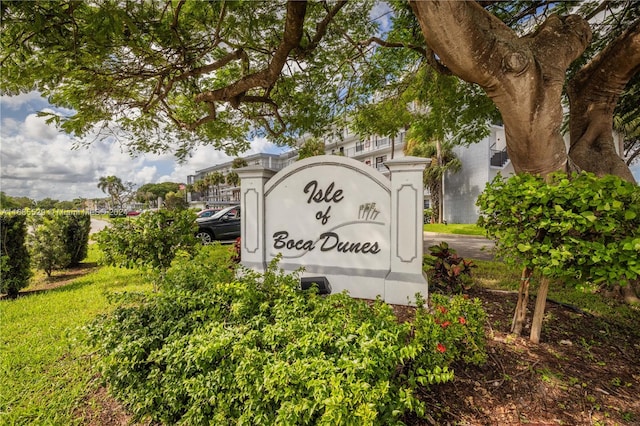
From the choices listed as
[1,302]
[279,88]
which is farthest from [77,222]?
[279,88]

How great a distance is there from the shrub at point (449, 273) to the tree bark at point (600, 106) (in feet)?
6.84

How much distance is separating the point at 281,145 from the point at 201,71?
15.4ft

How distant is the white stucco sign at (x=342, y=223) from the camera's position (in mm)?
3953

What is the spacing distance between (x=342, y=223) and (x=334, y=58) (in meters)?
3.99

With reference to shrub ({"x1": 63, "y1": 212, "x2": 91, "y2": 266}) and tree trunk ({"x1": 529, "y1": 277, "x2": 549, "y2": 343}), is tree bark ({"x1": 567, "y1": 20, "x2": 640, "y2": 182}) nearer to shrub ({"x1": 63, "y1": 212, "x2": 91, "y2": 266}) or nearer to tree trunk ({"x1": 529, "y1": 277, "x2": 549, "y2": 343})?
tree trunk ({"x1": 529, "y1": 277, "x2": 549, "y2": 343})

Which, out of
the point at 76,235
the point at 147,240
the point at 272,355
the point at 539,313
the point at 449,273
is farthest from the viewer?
the point at 76,235

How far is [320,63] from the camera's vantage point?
6.05 m

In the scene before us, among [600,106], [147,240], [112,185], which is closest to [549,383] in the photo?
[600,106]

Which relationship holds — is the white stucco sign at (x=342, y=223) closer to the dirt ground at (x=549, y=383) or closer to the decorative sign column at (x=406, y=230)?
the decorative sign column at (x=406, y=230)

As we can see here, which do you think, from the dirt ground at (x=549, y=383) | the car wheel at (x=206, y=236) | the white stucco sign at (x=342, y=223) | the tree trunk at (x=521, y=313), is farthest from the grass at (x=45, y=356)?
the car wheel at (x=206, y=236)

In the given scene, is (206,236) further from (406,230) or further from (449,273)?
(449,273)

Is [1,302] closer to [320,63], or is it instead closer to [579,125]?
[320,63]

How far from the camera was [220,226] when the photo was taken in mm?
10711

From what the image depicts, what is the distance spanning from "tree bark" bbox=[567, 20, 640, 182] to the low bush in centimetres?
332
